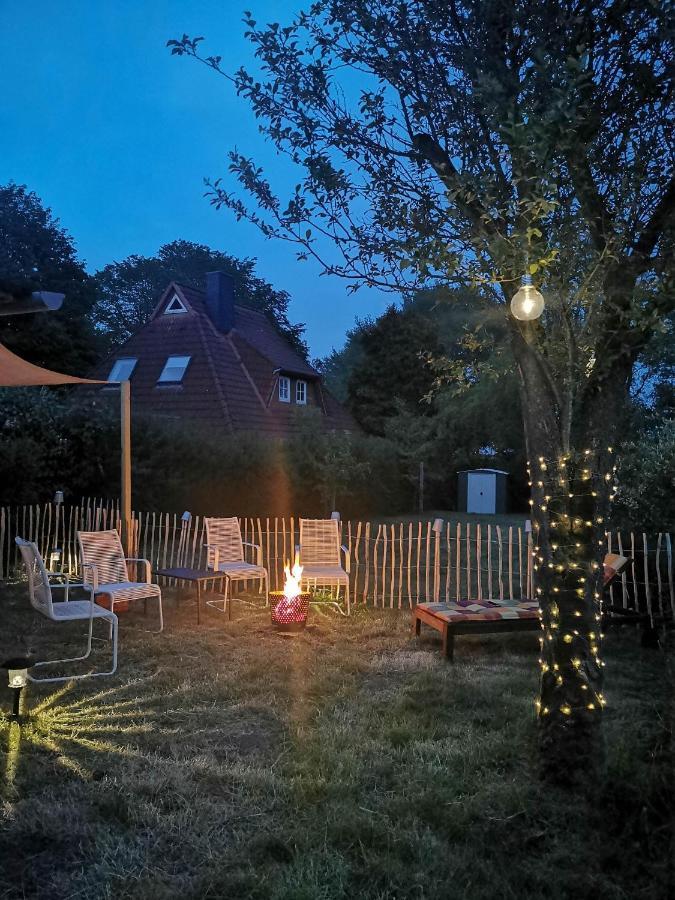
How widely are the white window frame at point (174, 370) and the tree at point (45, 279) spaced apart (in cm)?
222

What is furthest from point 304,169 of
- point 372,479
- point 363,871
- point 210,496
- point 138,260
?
point 138,260

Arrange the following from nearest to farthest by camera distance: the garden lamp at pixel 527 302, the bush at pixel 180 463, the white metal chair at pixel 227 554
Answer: the garden lamp at pixel 527 302 → the white metal chair at pixel 227 554 → the bush at pixel 180 463

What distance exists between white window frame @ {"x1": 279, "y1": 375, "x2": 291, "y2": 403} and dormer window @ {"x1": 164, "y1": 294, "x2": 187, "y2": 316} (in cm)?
338

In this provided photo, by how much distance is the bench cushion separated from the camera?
529 cm

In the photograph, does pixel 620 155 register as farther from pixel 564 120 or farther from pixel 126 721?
pixel 126 721

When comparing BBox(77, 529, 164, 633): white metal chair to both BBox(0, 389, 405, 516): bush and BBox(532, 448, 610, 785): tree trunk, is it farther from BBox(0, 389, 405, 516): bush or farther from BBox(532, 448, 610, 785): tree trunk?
BBox(532, 448, 610, 785): tree trunk

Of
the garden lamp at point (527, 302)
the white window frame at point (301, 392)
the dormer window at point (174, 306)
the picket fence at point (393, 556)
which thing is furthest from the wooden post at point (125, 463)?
the white window frame at point (301, 392)

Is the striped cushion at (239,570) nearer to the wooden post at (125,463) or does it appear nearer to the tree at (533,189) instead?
the wooden post at (125,463)

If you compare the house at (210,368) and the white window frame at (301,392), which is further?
the white window frame at (301,392)

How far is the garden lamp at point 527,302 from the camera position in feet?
9.87

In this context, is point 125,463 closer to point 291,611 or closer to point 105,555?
point 105,555

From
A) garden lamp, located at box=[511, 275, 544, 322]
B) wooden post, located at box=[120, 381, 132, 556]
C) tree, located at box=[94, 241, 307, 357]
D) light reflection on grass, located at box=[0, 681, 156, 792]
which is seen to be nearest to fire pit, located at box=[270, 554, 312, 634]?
light reflection on grass, located at box=[0, 681, 156, 792]

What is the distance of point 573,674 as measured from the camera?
3.07 metres

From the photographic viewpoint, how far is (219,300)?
18.7 metres
